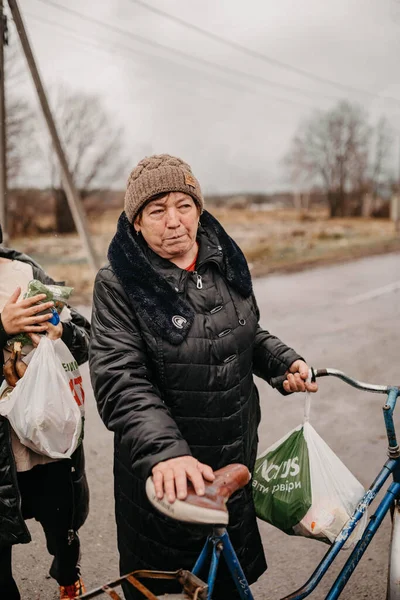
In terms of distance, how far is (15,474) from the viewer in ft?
6.81

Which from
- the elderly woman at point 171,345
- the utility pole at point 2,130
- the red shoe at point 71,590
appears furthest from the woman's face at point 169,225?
the utility pole at point 2,130

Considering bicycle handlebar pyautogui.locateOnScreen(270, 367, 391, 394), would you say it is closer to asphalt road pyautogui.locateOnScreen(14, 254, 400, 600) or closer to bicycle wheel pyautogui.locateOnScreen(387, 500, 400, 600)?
bicycle wheel pyautogui.locateOnScreen(387, 500, 400, 600)

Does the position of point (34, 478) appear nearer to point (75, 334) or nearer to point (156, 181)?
point (75, 334)

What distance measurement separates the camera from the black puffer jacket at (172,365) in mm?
1652

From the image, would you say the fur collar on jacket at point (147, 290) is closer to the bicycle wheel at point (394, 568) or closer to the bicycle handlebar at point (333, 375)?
the bicycle handlebar at point (333, 375)

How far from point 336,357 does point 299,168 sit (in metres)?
23.5

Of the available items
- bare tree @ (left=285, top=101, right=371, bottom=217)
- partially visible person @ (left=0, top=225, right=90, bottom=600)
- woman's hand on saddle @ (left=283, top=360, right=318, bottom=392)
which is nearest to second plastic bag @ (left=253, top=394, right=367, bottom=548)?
woman's hand on saddle @ (left=283, top=360, right=318, bottom=392)

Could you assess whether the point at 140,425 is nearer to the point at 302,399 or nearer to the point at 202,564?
the point at 202,564

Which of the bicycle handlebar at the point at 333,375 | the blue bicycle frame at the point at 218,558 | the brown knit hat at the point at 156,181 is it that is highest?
the brown knit hat at the point at 156,181

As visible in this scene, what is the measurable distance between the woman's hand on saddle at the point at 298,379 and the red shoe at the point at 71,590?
54.4 inches

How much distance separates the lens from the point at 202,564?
167cm

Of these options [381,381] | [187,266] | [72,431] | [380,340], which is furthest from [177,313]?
[380,340]

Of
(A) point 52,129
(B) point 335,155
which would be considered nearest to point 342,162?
(B) point 335,155

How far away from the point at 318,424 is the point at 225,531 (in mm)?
3179
